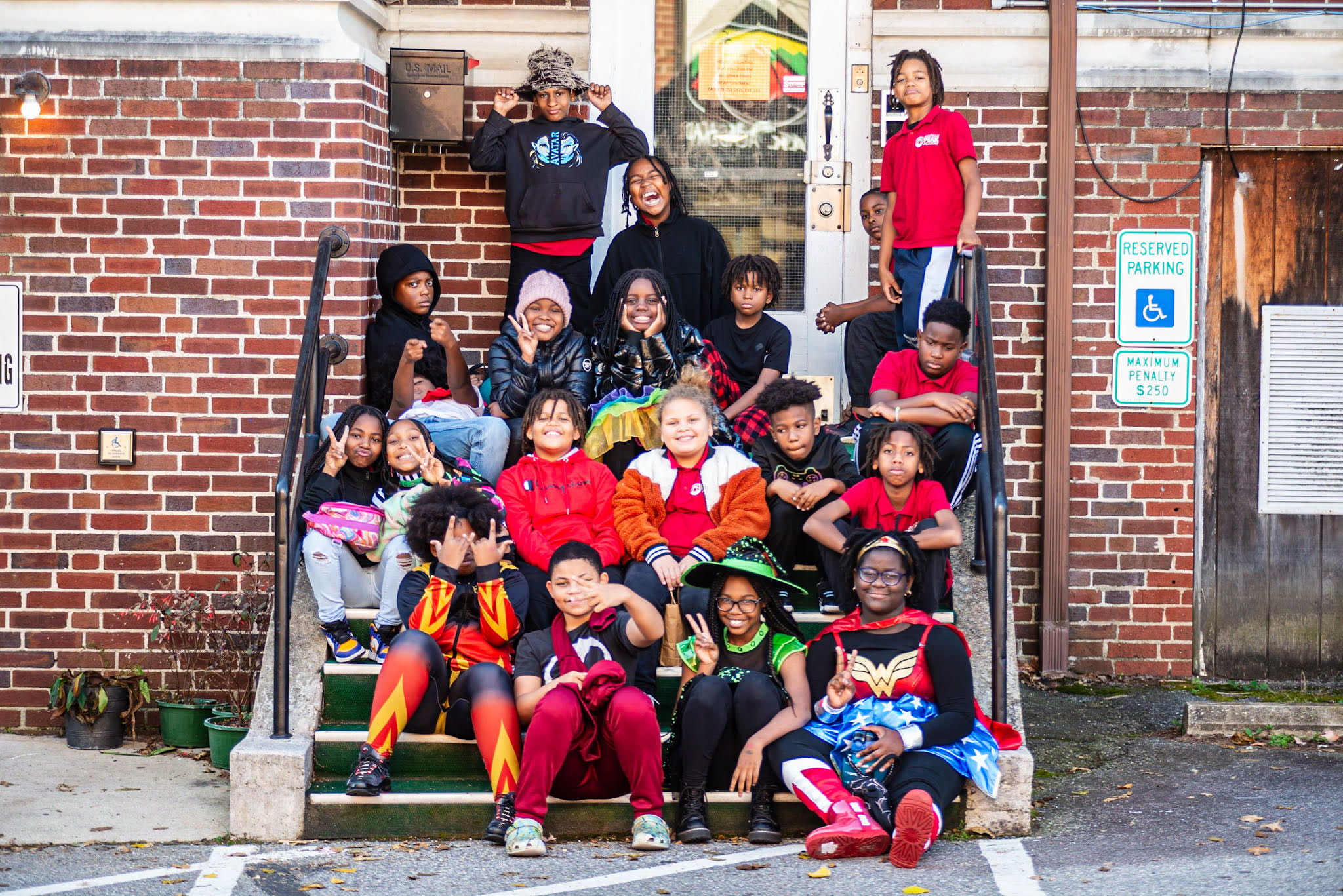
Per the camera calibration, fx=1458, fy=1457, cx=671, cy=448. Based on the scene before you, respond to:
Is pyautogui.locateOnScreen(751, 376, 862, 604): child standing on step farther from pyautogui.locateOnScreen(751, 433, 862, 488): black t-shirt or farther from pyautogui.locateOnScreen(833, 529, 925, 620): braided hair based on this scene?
pyautogui.locateOnScreen(833, 529, 925, 620): braided hair

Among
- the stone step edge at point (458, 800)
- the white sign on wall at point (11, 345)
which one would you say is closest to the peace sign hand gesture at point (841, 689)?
the stone step edge at point (458, 800)

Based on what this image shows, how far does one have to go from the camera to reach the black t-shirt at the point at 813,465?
5.95 meters

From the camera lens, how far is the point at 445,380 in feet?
22.5

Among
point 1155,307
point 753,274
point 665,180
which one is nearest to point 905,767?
point 753,274

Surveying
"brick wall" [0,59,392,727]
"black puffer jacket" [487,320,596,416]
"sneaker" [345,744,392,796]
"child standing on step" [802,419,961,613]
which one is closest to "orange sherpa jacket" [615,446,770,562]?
"child standing on step" [802,419,961,613]

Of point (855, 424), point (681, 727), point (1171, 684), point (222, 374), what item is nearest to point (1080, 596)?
point (1171, 684)

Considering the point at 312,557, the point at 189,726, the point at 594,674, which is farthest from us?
the point at 189,726

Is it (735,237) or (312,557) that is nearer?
(312,557)

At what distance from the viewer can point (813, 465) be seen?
5.97 m

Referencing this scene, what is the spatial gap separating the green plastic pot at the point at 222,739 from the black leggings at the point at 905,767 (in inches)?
91.3

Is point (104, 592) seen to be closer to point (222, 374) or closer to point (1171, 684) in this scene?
point (222, 374)

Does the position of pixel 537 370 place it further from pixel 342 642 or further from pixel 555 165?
pixel 342 642

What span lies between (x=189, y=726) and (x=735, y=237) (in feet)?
11.6

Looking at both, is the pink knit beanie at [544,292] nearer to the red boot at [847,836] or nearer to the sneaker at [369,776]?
the sneaker at [369,776]
